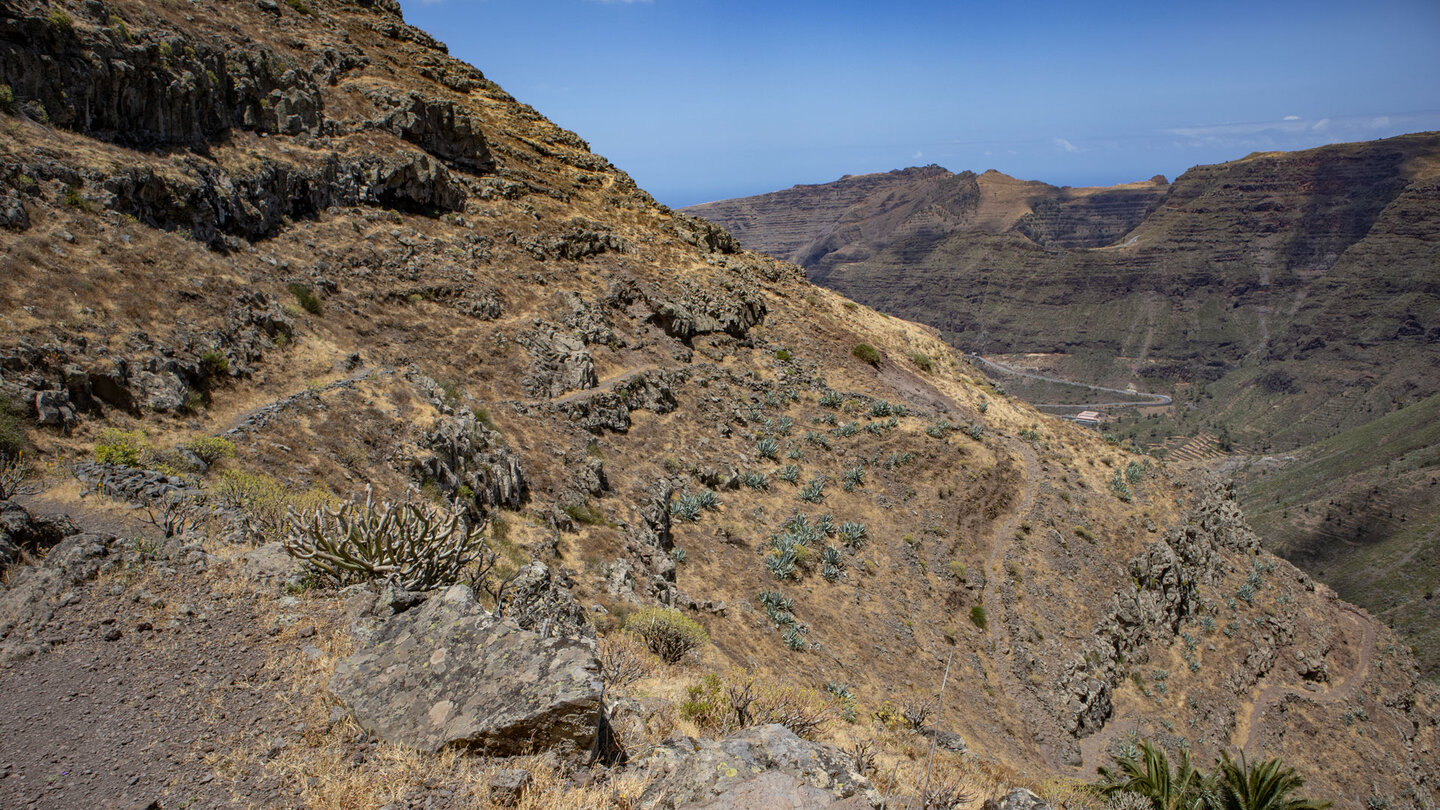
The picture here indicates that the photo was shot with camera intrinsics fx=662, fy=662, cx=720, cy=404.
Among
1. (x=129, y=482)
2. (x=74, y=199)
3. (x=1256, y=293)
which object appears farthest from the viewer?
(x=1256, y=293)

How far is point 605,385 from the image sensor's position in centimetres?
2453

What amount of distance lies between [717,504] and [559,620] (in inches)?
495

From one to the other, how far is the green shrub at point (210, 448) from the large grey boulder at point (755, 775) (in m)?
9.46

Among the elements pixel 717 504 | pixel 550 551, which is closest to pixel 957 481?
pixel 717 504

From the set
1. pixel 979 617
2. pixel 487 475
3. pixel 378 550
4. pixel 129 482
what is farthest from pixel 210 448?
pixel 979 617

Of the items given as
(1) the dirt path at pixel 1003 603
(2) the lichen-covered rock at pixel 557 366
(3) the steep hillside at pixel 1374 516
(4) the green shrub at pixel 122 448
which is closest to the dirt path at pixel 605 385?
(2) the lichen-covered rock at pixel 557 366

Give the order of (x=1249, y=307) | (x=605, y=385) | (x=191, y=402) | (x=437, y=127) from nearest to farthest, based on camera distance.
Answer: (x=191, y=402) → (x=605, y=385) → (x=437, y=127) → (x=1249, y=307)

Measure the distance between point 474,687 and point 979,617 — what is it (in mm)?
20023

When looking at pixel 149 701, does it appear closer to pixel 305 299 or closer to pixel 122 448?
pixel 122 448

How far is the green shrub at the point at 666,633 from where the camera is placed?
1046 centimetres

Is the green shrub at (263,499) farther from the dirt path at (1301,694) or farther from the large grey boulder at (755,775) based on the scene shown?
the dirt path at (1301,694)

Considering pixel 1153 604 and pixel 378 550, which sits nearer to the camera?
pixel 378 550

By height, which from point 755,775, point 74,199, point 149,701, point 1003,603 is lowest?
point 1003,603

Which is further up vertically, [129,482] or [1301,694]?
[129,482]
